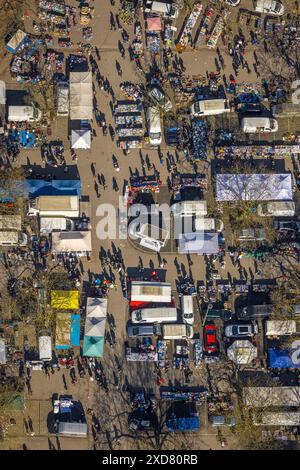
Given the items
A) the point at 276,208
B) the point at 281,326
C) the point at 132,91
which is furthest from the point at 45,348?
the point at 132,91

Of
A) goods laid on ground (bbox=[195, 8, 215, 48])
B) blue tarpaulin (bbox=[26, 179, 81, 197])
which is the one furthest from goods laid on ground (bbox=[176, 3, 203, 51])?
blue tarpaulin (bbox=[26, 179, 81, 197])

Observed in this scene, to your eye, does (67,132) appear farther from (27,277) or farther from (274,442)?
(274,442)

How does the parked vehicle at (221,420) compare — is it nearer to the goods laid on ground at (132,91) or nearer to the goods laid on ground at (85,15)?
the goods laid on ground at (132,91)

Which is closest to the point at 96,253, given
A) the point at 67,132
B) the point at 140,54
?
the point at 67,132

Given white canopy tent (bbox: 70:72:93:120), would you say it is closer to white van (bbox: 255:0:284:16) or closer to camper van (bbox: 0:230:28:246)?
camper van (bbox: 0:230:28:246)

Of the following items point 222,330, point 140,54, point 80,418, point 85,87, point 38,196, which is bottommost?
point 80,418

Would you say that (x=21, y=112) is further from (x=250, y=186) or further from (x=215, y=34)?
(x=250, y=186)
